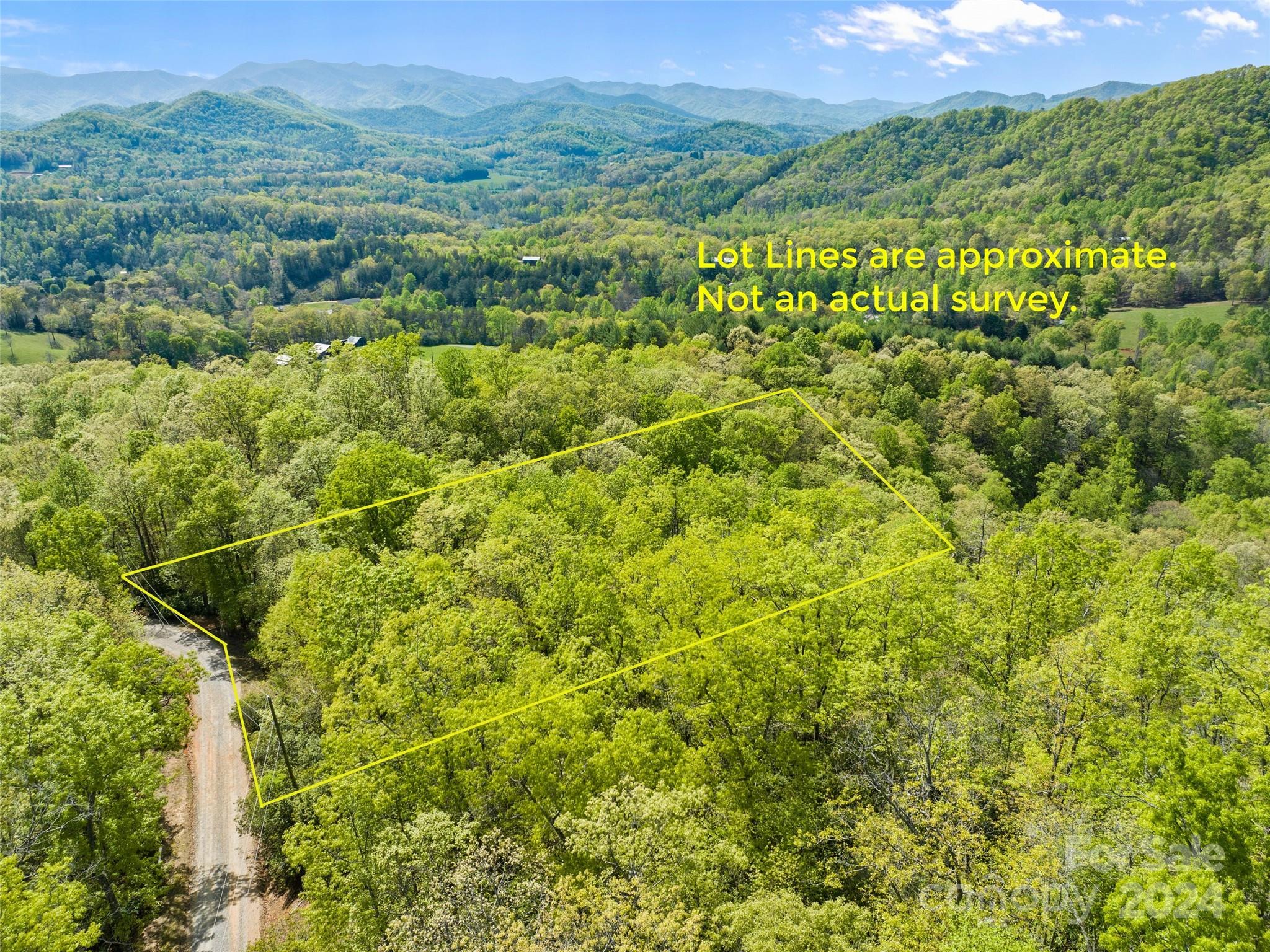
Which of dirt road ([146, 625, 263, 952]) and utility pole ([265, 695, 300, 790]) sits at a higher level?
utility pole ([265, 695, 300, 790])

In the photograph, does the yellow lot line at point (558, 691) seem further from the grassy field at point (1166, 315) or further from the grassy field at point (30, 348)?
the grassy field at point (30, 348)

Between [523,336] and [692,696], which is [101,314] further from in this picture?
[692,696]

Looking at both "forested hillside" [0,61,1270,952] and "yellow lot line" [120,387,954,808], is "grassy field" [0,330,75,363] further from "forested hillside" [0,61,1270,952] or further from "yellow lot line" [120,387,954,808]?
"yellow lot line" [120,387,954,808]

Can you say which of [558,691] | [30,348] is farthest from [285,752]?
[30,348]

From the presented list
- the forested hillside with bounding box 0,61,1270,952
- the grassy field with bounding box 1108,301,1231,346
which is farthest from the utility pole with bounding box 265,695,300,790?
the grassy field with bounding box 1108,301,1231,346

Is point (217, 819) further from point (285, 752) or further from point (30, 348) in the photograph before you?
point (30, 348)

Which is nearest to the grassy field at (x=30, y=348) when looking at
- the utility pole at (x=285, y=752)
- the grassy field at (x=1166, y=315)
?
the utility pole at (x=285, y=752)
